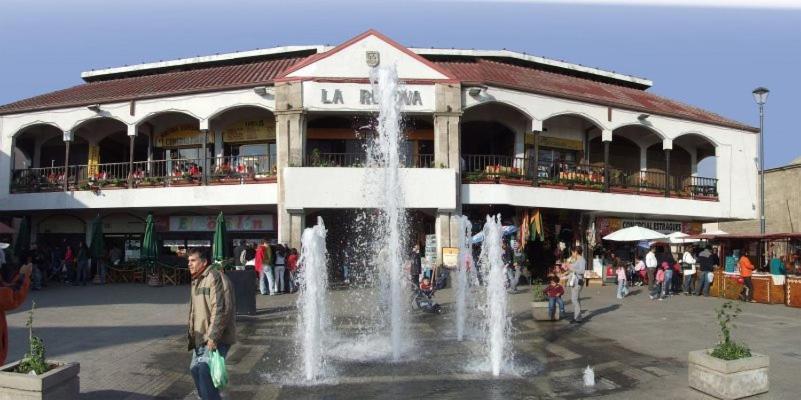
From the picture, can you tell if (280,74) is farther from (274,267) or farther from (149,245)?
(149,245)

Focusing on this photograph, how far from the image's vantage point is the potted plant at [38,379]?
5711 mm

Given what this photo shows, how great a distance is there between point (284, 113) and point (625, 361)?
15627 millimetres

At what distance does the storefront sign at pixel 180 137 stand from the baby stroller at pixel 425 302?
14272 mm

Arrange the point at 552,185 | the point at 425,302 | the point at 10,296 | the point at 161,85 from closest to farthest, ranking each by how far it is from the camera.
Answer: the point at 10,296 < the point at 425,302 < the point at 552,185 < the point at 161,85

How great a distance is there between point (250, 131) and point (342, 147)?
4023 millimetres

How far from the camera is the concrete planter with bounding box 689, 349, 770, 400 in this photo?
6.93 metres

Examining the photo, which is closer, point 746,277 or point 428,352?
point 428,352

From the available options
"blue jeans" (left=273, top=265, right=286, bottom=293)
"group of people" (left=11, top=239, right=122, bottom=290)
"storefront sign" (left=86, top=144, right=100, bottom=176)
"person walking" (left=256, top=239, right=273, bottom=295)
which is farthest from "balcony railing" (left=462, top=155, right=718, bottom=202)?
"storefront sign" (left=86, top=144, right=100, bottom=176)

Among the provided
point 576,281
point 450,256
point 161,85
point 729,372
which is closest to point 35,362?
point 729,372

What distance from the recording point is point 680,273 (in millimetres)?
20109

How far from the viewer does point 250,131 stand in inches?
974

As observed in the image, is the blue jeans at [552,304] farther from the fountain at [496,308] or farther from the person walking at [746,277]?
the person walking at [746,277]

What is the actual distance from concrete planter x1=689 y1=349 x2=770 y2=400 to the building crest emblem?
16.6 metres

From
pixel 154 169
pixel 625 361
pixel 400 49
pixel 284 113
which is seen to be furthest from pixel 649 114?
pixel 154 169
